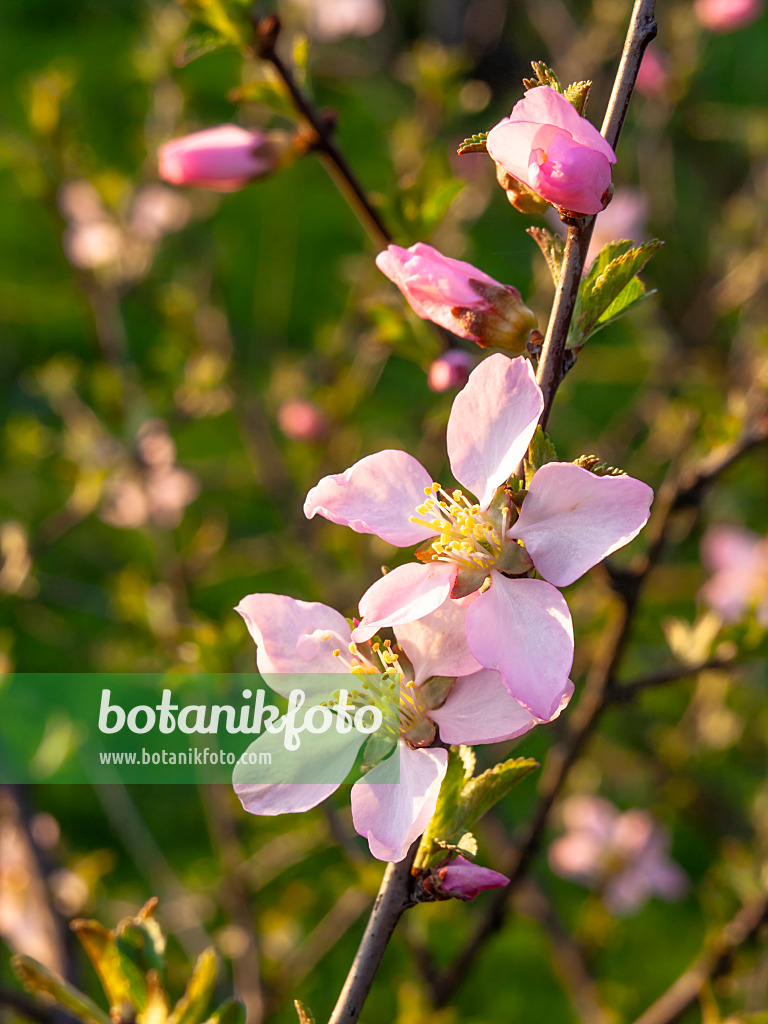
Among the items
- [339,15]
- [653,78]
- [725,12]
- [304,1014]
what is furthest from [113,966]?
[339,15]

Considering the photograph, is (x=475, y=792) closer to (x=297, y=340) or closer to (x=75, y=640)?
(x=75, y=640)

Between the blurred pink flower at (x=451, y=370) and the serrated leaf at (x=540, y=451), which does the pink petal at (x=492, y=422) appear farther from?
the blurred pink flower at (x=451, y=370)

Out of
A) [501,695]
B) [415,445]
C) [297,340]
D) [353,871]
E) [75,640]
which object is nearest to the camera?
[501,695]

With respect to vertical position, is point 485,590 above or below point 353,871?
above

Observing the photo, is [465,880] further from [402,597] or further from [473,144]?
[473,144]

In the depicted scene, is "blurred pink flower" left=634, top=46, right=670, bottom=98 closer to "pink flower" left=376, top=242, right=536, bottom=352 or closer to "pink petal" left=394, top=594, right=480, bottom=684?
"pink flower" left=376, top=242, right=536, bottom=352

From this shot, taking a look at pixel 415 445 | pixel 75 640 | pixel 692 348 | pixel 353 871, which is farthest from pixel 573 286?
pixel 75 640
